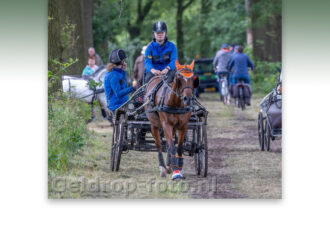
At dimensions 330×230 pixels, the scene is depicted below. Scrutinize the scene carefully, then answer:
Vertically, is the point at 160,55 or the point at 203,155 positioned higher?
the point at 160,55

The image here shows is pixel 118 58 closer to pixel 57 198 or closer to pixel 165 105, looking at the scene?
pixel 165 105

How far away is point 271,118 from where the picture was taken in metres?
10.5

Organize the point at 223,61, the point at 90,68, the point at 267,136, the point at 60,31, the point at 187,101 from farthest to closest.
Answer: the point at 223,61 < the point at 90,68 < the point at 267,136 < the point at 60,31 < the point at 187,101

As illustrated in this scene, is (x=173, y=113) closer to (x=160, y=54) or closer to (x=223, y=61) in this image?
(x=160, y=54)

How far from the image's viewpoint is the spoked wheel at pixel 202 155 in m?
9.38

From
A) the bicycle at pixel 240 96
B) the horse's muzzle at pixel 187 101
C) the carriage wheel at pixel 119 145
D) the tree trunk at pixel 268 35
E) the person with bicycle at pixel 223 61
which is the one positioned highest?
the tree trunk at pixel 268 35

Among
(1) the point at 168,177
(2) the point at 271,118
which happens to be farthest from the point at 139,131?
(2) the point at 271,118

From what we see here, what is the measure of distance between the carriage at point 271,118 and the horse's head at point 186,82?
5.63 ft

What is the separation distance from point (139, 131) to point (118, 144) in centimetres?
39

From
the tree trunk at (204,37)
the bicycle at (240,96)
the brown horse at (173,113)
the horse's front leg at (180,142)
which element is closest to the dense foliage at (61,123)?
the brown horse at (173,113)

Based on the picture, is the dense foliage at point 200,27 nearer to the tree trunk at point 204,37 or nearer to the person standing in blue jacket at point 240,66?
the tree trunk at point 204,37

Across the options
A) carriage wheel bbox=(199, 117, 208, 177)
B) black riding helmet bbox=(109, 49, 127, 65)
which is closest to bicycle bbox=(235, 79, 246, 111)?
black riding helmet bbox=(109, 49, 127, 65)

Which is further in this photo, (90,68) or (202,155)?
(90,68)

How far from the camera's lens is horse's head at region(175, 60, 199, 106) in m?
8.63
